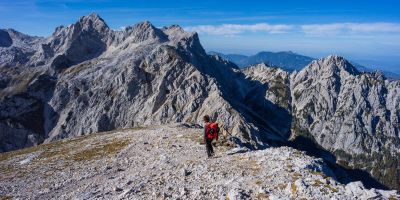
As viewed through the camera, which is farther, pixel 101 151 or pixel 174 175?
pixel 101 151

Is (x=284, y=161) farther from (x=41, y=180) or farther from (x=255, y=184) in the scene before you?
(x=41, y=180)

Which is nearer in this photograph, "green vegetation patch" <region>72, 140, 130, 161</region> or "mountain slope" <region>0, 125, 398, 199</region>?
"mountain slope" <region>0, 125, 398, 199</region>

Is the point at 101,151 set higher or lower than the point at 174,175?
lower

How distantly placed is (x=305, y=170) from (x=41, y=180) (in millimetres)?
22595

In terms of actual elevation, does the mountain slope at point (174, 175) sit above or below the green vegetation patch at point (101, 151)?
above

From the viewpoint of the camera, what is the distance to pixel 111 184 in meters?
29.2

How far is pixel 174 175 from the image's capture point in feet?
93.9

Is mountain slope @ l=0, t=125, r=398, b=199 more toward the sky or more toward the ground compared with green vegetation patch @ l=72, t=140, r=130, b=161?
more toward the sky

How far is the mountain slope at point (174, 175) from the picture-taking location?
23016mm

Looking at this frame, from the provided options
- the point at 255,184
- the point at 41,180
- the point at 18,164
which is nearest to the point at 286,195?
the point at 255,184

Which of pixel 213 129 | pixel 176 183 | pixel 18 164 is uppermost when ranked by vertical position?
pixel 213 129

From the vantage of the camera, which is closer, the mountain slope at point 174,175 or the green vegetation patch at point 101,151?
the mountain slope at point 174,175

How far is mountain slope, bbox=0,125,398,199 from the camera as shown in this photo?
23.0m

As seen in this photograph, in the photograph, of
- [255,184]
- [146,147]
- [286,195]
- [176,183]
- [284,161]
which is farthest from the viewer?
[146,147]
